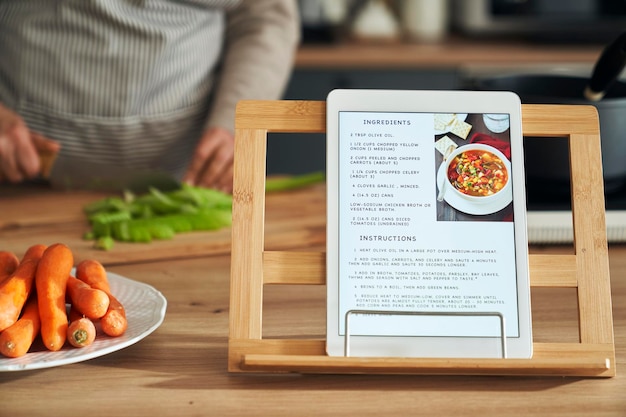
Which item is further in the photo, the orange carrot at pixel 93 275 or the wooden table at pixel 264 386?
the orange carrot at pixel 93 275

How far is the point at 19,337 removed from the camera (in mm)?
822

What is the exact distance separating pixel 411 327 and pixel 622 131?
576mm

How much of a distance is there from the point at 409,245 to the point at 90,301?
366 millimetres

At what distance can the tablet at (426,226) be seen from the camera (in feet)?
2.67

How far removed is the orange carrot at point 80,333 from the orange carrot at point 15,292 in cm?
7

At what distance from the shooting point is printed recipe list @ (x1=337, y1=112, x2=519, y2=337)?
82cm

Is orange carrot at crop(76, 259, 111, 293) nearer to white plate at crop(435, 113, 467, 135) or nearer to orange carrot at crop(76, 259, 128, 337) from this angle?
orange carrot at crop(76, 259, 128, 337)

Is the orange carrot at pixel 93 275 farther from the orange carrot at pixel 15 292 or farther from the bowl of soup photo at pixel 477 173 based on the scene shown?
the bowl of soup photo at pixel 477 173

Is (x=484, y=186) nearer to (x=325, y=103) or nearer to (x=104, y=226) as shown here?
(x=325, y=103)

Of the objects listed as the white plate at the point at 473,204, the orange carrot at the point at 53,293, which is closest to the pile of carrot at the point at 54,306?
the orange carrot at the point at 53,293

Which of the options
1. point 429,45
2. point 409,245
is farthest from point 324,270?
point 429,45

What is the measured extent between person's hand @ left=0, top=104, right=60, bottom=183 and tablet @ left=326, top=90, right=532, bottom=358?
0.97 meters

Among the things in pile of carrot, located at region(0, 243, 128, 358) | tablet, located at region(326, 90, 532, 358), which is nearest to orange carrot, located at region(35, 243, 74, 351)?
pile of carrot, located at region(0, 243, 128, 358)

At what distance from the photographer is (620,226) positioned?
128cm
